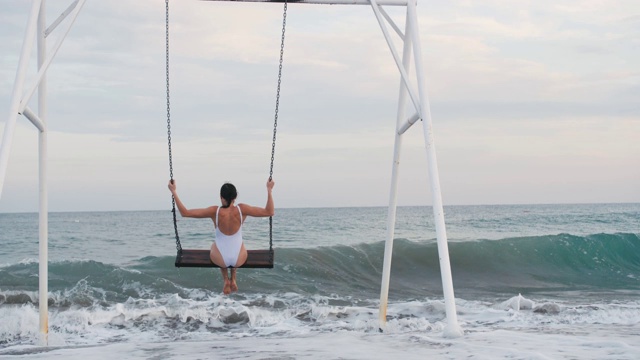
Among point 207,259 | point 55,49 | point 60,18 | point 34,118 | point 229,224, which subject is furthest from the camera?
point 229,224

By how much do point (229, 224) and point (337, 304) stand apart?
593cm

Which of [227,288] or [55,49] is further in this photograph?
[227,288]

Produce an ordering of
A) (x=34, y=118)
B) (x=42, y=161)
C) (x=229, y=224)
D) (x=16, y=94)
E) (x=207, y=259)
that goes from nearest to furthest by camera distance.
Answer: (x=16, y=94), (x=34, y=118), (x=42, y=161), (x=207, y=259), (x=229, y=224)

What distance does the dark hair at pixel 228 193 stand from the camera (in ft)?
26.8

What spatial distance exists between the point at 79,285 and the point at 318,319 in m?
5.86

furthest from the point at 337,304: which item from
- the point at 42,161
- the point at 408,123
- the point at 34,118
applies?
the point at 34,118

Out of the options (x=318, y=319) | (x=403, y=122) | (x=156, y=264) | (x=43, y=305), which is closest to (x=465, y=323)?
(x=318, y=319)

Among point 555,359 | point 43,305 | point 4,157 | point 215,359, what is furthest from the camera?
point 43,305

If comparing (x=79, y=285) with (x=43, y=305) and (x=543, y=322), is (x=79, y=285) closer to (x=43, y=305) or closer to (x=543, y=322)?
(x=43, y=305)

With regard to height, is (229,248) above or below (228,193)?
below

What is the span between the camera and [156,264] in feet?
58.9

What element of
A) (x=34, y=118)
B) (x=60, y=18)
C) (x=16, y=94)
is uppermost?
(x=60, y=18)

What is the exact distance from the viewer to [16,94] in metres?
6.18

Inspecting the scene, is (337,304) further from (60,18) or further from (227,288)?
(60,18)
